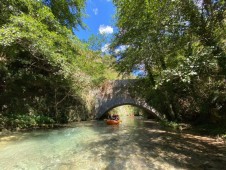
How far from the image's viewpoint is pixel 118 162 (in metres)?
6.43

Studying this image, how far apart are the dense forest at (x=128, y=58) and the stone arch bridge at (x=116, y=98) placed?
113 centimetres

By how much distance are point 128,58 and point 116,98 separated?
10.1m

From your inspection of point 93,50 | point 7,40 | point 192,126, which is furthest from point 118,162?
point 93,50

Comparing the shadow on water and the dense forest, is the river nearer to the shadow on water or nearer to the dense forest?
Result: the shadow on water

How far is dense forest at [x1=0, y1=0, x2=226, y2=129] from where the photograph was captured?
8.59m

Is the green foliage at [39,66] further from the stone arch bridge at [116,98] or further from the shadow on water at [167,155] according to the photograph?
the shadow on water at [167,155]

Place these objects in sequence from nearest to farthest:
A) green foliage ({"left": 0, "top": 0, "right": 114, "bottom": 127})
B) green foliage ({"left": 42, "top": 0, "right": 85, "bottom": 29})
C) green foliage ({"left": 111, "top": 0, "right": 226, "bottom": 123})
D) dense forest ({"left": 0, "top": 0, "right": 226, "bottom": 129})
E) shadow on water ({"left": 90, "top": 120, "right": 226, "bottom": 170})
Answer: shadow on water ({"left": 90, "top": 120, "right": 226, "bottom": 170}) < green foliage ({"left": 111, "top": 0, "right": 226, "bottom": 123}) < dense forest ({"left": 0, "top": 0, "right": 226, "bottom": 129}) < green foliage ({"left": 0, "top": 0, "right": 114, "bottom": 127}) < green foliage ({"left": 42, "top": 0, "right": 85, "bottom": 29})

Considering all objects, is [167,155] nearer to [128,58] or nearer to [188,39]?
[188,39]

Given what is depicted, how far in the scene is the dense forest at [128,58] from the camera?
28.2 ft

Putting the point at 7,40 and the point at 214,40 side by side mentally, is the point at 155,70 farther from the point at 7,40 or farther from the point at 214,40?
the point at 7,40

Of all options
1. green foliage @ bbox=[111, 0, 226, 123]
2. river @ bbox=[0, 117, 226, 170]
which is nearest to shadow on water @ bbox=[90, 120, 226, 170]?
river @ bbox=[0, 117, 226, 170]

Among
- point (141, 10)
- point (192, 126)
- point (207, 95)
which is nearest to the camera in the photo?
point (141, 10)

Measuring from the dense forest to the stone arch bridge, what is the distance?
113 centimetres

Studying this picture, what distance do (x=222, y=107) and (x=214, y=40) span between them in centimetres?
406
